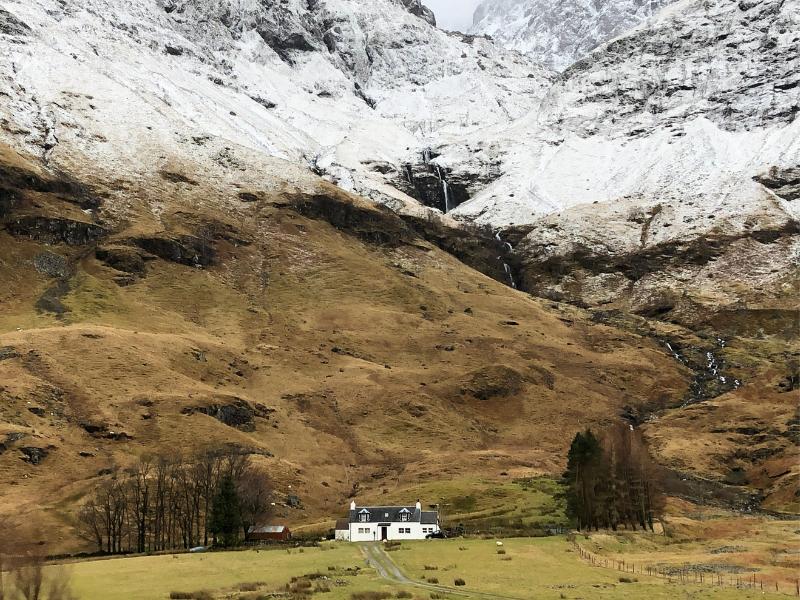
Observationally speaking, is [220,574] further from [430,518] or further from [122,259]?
[122,259]

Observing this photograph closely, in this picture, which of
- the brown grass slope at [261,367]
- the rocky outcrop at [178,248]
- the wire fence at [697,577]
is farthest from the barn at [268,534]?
the rocky outcrop at [178,248]

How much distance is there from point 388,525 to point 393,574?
31.6m

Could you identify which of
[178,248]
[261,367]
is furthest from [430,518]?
[178,248]

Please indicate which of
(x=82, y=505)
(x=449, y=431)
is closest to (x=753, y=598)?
(x=82, y=505)

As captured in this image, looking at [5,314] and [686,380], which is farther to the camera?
[686,380]

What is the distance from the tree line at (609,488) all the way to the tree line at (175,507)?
3338 cm

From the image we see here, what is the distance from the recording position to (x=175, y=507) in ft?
272

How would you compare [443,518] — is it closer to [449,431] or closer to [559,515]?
[559,515]

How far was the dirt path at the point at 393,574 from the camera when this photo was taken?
39594 mm

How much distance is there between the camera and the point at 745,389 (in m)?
154

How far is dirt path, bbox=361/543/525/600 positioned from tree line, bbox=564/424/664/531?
2110 cm

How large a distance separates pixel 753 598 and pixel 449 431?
96215mm

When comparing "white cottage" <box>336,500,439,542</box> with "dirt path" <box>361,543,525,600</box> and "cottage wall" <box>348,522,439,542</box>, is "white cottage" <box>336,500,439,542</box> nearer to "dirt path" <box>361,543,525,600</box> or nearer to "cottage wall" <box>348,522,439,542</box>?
"cottage wall" <box>348,522,439,542</box>

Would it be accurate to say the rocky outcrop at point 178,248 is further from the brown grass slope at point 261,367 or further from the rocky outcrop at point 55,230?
the rocky outcrop at point 55,230
